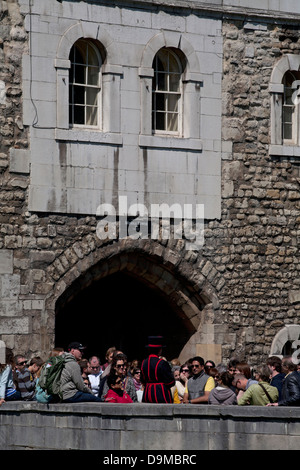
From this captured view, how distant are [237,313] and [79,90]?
457 centimetres

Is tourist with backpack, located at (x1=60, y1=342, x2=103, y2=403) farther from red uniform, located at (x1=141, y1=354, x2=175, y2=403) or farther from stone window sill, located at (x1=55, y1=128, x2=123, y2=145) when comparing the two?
stone window sill, located at (x1=55, y1=128, x2=123, y2=145)

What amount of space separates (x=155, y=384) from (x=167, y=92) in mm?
7372

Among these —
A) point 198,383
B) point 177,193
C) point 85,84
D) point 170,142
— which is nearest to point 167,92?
point 170,142

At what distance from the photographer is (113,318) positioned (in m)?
24.8

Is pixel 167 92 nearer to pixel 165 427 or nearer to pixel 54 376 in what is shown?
pixel 54 376

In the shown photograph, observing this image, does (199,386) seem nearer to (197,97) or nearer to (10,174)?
(10,174)

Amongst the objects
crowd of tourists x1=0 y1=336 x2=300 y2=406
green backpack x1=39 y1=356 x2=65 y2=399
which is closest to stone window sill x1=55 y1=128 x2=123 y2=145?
crowd of tourists x1=0 y1=336 x2=300 y2=406

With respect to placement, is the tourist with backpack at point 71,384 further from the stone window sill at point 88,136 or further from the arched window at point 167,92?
the arched window at point 167,92

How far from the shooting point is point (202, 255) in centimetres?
2262

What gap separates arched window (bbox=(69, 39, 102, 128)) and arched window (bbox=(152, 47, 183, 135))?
1062mm

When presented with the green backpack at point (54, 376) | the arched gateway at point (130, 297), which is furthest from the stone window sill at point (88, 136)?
the green backpack at point (54, 376)

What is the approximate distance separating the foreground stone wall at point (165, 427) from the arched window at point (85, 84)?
6824mm

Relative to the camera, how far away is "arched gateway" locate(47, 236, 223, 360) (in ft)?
70.7

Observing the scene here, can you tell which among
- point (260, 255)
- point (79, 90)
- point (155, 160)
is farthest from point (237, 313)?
point (79, 90)
